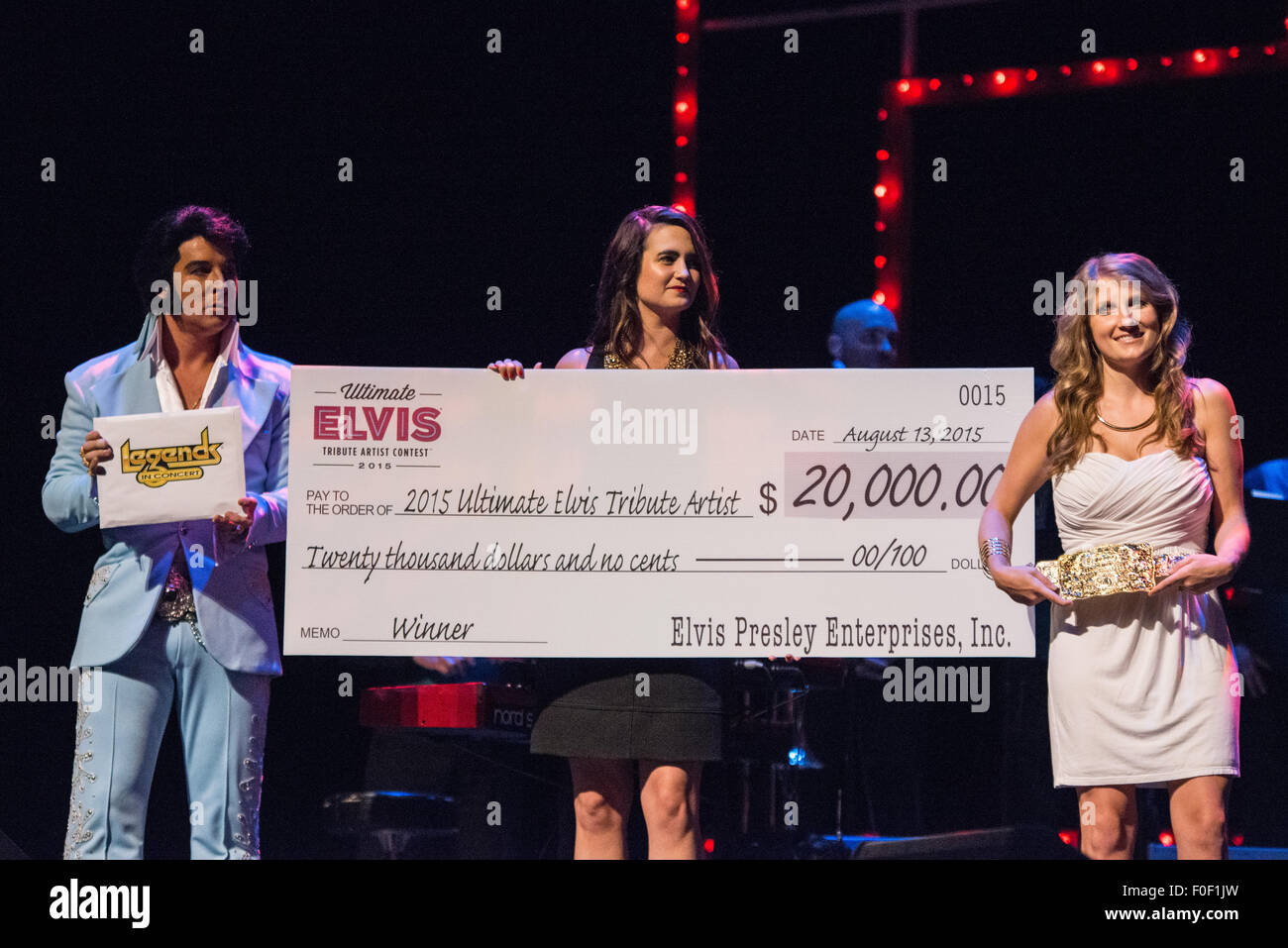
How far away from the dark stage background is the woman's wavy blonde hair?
1.47 m

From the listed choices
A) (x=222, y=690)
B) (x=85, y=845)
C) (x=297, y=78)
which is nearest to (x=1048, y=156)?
(x=297, y=78)

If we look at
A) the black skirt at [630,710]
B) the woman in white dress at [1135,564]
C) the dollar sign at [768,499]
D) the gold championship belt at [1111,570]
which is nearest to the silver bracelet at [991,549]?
the woman in white dress at [1135,564]

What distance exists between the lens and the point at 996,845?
4590mm

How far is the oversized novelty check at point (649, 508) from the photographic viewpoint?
409 centimetres

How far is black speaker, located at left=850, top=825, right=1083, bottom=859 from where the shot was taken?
454 centimetres

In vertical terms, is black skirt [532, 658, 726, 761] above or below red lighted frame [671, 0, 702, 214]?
below

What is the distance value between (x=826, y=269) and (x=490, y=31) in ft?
4.81

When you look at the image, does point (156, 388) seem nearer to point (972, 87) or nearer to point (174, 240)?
point (174, 240)

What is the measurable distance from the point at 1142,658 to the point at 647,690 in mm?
1168

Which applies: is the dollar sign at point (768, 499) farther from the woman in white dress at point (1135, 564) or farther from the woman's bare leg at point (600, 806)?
the woman's bare leg at point (600, 806)

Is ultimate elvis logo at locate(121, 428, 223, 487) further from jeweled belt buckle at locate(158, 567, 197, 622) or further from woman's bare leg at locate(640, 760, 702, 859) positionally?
woman's bare leg at locate(640, 760, 702, 859)

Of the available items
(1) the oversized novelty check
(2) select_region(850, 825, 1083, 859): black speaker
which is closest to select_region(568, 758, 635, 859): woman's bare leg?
(1) the oversized novelty check

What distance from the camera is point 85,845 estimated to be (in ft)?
12.2

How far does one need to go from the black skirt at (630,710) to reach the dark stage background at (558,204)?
1.17 meters
